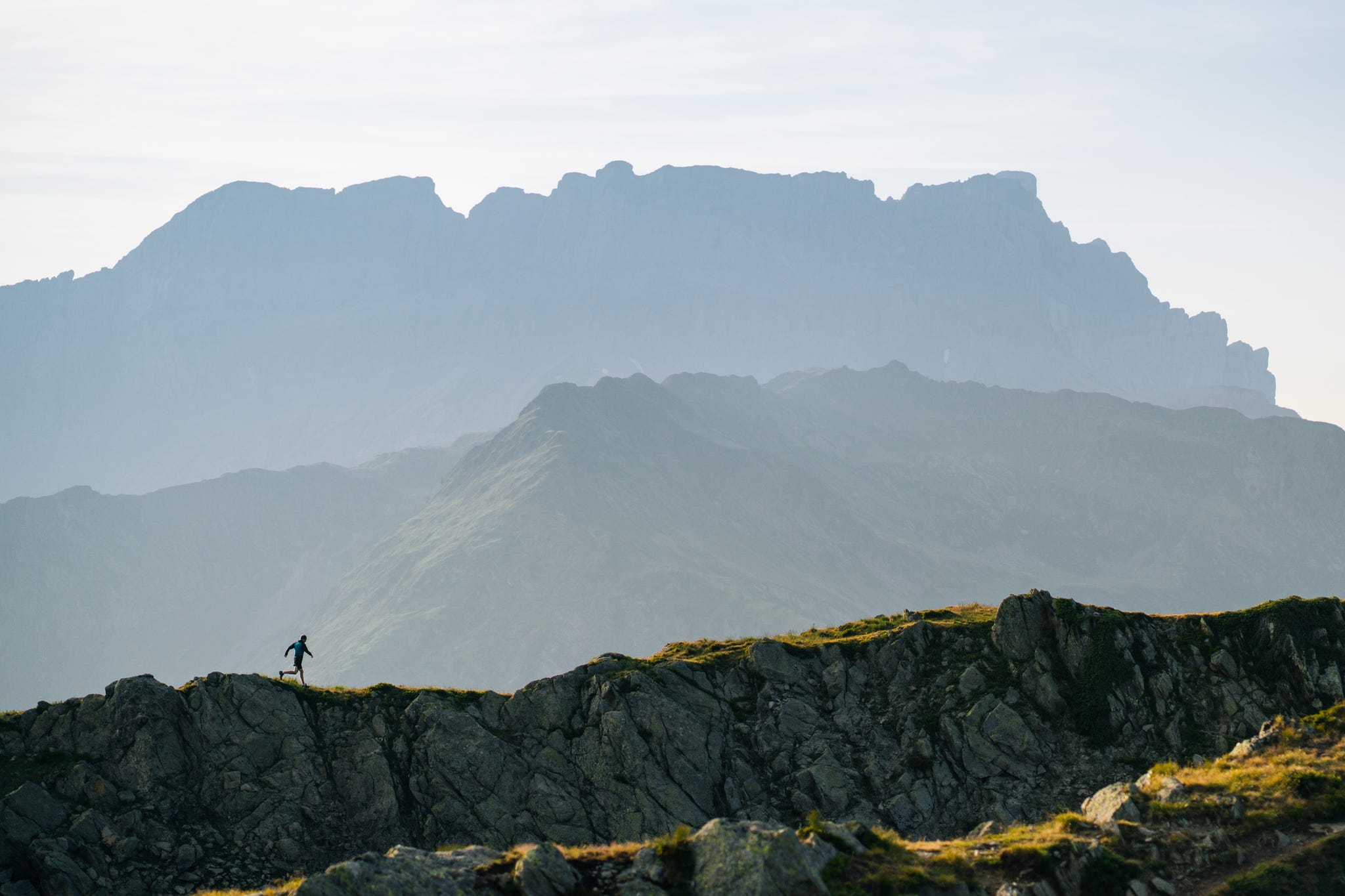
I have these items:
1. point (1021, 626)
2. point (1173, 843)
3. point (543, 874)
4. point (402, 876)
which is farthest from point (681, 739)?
point (1173, 843)

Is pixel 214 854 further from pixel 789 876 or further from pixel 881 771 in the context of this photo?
pixel 881 771

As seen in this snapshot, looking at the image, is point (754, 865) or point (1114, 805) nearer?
point (754, 865)

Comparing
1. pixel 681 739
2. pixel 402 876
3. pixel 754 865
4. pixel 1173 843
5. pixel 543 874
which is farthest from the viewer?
pixel 681 739

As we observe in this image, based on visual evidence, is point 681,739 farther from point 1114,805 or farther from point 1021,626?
point 1114,805

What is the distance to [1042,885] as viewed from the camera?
26422 millimetres

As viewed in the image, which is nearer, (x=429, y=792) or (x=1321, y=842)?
(x=1321, y=842)

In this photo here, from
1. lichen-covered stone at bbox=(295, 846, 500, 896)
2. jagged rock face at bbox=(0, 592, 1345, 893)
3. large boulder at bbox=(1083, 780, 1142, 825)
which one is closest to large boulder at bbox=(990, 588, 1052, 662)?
jagged rock face at bbox=(0, 592, 1345, 893)

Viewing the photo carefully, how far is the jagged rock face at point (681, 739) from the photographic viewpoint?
36656 mm

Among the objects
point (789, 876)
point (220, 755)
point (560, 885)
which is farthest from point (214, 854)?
point (789, 876)

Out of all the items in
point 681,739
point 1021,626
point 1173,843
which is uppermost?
point 1021,626

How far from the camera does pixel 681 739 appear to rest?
132 ft

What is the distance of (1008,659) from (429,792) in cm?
2272

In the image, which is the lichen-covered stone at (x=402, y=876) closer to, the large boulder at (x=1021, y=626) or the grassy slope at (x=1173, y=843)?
the grassy slope at (x=1173, y=843)

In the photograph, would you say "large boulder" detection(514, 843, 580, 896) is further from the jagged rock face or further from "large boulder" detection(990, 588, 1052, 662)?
"large boulder" detection(990, 588, 1052, 662)
